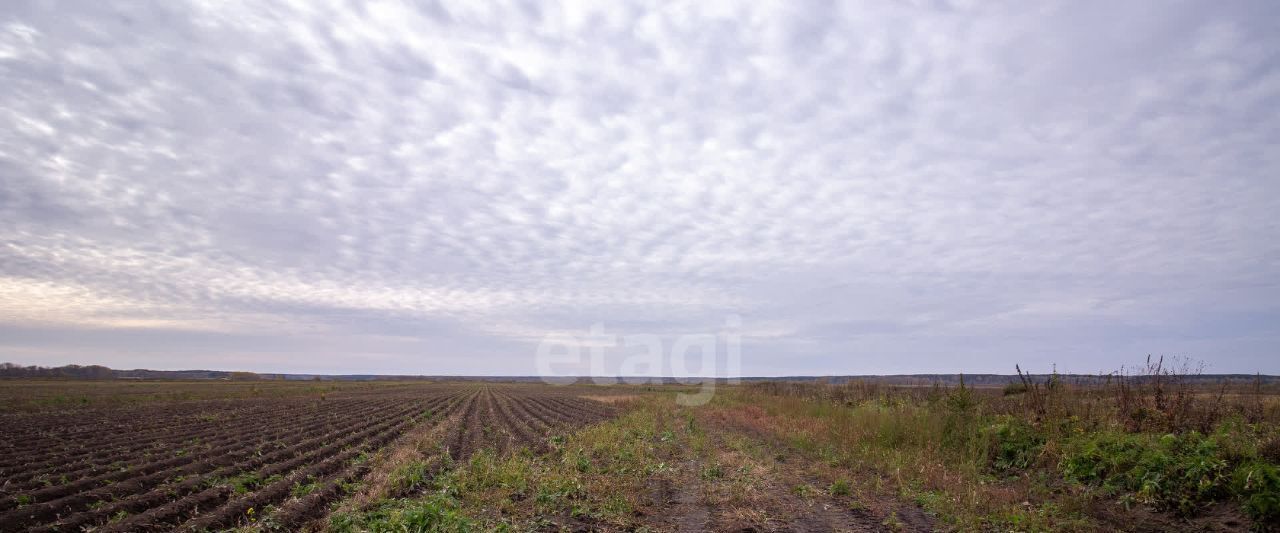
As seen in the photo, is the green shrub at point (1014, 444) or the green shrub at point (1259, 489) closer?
the green shrub at point (1259, 489)

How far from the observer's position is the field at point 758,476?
7.73 m

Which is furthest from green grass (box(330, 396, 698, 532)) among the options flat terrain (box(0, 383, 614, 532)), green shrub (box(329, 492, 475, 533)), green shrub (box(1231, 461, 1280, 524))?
green shrub (box(1231, 461, 1280, 524))

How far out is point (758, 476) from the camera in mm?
10758

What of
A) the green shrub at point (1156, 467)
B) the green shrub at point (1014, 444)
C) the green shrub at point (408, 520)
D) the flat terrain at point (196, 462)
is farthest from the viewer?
the green shrub at point (1014, 444)

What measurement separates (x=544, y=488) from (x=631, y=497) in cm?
160

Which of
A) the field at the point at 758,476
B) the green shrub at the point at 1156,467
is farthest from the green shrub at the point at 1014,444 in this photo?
the green shrub at the point at 1156,467

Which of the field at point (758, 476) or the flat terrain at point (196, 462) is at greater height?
the field at point (758, 476)

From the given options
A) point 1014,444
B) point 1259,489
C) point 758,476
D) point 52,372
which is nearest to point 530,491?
point 758,476

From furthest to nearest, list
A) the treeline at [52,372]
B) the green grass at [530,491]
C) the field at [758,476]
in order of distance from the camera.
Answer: the treeline at [52,372] → the green grass at [530,491] → the field at [758,476]

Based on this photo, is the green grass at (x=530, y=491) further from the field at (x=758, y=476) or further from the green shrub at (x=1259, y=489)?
the green shrub at (x=1259, y=489)

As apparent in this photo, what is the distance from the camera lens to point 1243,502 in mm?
7016

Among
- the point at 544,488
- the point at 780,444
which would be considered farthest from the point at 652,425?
the point at 544,488

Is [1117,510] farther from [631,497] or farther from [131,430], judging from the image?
[131,430]

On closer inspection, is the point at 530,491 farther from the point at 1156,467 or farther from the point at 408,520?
the point at 1156,467
